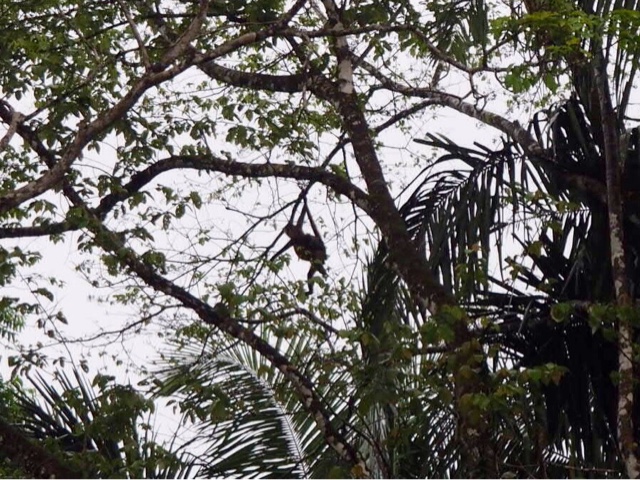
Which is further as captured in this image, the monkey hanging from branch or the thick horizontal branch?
the monkey hanging from branch

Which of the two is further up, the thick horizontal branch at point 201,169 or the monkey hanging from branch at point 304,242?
the thick horizontal branch at point 201,169

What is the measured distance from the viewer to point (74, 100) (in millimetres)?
5289

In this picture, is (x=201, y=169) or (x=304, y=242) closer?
(x=201, y=169)

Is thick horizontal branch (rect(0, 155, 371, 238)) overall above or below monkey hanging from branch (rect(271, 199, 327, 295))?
above

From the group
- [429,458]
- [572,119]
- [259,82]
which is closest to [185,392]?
[429,458]

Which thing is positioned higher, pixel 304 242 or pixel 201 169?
pixel 201 169

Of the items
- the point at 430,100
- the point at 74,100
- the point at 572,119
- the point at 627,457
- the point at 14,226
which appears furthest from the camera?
the point at 430,100

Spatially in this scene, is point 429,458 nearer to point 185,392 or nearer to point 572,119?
point 185,392

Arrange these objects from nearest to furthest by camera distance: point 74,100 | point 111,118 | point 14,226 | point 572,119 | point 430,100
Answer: point 111,118, point 572,119, point 74,100, point 14,226, point 430,100

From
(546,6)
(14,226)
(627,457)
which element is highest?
(546,6)

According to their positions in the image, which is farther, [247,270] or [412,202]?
[247,270]

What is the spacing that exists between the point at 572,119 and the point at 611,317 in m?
1.33

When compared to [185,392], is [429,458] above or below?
below

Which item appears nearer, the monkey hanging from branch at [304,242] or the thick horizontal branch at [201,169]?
the thick horizontal branch at [201,169]
